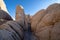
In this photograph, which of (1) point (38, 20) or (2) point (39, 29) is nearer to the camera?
(2) point (39, 29)

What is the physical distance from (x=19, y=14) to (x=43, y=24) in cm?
740

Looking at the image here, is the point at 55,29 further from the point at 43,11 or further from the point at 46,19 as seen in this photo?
the point at 43,11

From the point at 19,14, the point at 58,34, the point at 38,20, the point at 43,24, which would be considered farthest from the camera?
the point at 19,14

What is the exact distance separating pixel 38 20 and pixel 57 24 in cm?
514

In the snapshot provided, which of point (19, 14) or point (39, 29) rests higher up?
point (19, 14)

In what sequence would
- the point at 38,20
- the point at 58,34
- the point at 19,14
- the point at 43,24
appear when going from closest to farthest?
the point at 58,34, the point at 43,24, the point at 38,20, the point at 19,14

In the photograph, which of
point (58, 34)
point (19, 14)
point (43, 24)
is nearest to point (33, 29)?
point (43, 24)

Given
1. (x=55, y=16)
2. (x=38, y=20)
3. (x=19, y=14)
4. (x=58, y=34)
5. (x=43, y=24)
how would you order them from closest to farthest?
(x=58, y=34), (x=55, y=16), (x=43, y=24), (x=38, y=20), (x=19, y=14)

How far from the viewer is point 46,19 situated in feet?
60.9

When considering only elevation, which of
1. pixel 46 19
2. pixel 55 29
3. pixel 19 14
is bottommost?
pixel 55 29

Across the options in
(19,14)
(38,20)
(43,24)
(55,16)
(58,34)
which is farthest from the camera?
→ (19,14)

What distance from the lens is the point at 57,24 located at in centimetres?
1666

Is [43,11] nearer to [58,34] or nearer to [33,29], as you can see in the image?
[33,29]

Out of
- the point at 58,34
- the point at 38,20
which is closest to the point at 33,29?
the point at 38,20
